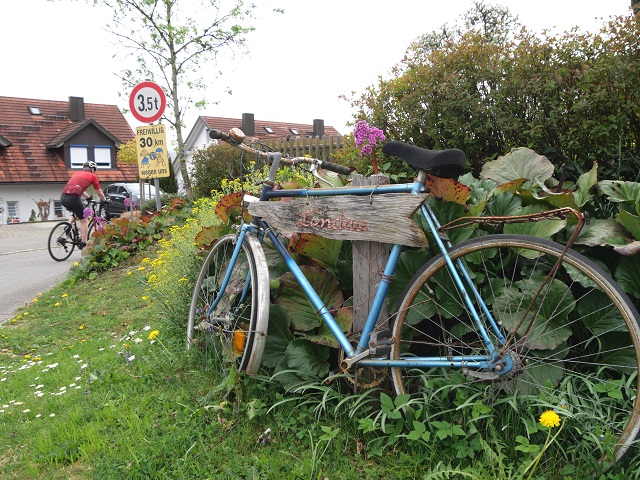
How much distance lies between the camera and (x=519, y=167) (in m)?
3.01

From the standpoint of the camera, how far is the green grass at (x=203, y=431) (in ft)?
7.06

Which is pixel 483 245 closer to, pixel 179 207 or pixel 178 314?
pixel 178 314

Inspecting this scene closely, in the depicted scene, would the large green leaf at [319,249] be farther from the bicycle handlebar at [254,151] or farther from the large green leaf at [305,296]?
the bicycle handlebar at [254,151]

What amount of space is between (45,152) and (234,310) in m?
35.8

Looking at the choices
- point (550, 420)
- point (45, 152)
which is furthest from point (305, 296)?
point (45, 152)

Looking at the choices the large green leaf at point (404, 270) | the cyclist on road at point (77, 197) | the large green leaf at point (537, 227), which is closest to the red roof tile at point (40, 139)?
the cyclist on road at point (77, 197)

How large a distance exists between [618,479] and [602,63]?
2.56 metres

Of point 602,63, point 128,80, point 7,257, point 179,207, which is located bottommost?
point 7,257

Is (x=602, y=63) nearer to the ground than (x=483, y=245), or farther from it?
farther from it

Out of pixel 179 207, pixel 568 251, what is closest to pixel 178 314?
pixel 568 251

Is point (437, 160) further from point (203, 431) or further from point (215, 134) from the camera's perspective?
point (203, 431)

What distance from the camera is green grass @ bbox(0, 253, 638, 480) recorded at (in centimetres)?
215

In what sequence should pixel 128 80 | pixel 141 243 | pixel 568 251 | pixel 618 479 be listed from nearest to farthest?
pixel 618 479 < pixel 568 251 < pixel 141 243 < pixel 128 80

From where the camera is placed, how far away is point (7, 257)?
11.3m
